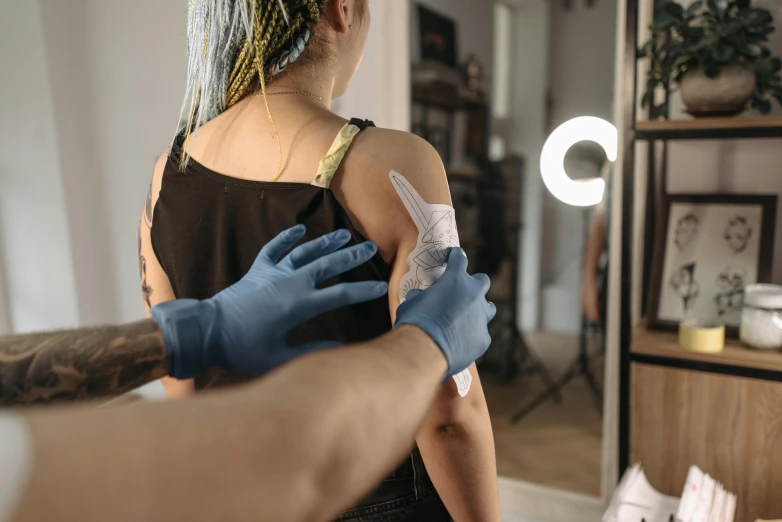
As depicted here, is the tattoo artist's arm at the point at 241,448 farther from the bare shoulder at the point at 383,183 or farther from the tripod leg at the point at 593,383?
the tripod leg at the point at 593,383

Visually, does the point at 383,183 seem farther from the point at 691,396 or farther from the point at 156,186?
the point at 691,396

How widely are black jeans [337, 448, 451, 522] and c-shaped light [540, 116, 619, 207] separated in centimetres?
135

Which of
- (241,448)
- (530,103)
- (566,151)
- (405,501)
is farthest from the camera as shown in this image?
(530,103)

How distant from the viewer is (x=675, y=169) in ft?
5.10

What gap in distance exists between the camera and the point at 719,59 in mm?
1190

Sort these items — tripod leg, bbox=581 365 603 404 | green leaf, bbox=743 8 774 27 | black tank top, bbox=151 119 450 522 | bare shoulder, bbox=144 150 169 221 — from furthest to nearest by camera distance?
tripod leg, bbox=581 365 603 404
green leaf, bbox=743 8 774 27
bare shoulder, bbox=144 150 169 221
black tank top, bbox=151 119 450 522

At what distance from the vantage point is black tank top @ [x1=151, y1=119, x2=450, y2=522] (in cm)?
71

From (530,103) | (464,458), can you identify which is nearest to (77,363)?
(464,458)

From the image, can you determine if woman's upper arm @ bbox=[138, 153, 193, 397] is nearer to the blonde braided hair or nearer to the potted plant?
the blonde braided hair

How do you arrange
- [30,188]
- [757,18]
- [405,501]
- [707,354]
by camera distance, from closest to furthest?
[405,501] → [757,18] → [707,354] → [30,188]

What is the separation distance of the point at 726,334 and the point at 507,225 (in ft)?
3.61

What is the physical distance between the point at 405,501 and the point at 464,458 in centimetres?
12

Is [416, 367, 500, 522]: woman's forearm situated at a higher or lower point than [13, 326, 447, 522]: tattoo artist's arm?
lower

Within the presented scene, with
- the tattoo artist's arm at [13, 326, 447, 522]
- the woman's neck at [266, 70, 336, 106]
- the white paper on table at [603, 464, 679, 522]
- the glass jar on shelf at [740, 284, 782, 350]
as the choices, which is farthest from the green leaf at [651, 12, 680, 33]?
the tattoo artist's arm at [13, 326, 447, 522]
